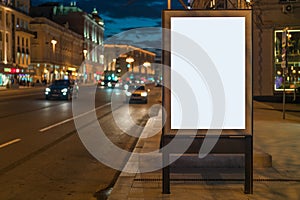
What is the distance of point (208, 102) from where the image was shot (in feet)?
21.0

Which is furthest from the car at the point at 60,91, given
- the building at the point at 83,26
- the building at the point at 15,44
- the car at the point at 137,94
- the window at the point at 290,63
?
the building at the point at 83,26

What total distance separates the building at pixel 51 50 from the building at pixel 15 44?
3617mm

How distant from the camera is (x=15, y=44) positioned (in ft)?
238

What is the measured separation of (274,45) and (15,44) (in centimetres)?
5218

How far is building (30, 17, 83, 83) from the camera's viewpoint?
85.0 meters

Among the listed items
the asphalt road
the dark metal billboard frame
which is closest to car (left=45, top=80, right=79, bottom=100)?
the asphalt road

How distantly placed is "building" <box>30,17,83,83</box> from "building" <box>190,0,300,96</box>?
51.7m

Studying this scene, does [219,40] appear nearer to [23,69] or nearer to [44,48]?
[23,69]

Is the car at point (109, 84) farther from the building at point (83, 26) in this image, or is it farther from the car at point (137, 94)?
the building at point (83, 26)

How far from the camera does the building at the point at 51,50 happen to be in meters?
85.0

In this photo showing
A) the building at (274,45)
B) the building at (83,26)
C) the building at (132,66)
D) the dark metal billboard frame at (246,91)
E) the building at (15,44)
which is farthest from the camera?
the building at (83,26)

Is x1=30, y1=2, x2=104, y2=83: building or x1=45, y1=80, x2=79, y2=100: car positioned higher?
x1=30, y1=2, x2=104, y2=83: building

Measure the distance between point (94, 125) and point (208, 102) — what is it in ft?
36.4

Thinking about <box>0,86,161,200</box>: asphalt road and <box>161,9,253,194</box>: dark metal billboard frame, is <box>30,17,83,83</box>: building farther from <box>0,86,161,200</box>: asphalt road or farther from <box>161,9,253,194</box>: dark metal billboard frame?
<box>161,9,253,194</box>: dark metal billboard frame
